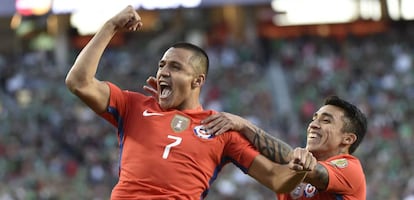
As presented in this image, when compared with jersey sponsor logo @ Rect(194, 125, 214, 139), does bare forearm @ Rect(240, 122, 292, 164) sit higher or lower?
lower

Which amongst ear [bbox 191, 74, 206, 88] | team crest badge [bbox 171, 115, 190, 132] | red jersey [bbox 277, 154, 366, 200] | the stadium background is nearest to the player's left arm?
red jersey [bbox 277, 154, 366, 200]

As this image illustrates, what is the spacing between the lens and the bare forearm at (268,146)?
22.5 ft

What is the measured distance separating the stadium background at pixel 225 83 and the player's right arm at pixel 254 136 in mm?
10130

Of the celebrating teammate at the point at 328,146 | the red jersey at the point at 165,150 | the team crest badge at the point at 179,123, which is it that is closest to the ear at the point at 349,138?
the celebrating teammate at the point at 328,146

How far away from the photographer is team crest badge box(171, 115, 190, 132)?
6.72 m

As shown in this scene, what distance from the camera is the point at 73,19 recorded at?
2650 cm

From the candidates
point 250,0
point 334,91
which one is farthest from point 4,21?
point 334,91

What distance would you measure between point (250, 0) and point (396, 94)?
146 inches

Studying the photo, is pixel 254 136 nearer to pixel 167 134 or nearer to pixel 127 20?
pixel 167 134

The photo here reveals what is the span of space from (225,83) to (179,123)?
16.0 metres

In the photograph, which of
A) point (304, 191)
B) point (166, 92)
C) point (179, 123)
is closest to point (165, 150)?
point (179, 123)

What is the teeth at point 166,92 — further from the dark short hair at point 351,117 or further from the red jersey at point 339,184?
the dark short hair at point 351,117

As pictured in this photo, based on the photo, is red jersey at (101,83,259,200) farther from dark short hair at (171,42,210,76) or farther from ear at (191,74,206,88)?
dark short hair at (171,42,210,76)

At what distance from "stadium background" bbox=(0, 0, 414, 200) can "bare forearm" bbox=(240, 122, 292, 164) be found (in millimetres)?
10124
